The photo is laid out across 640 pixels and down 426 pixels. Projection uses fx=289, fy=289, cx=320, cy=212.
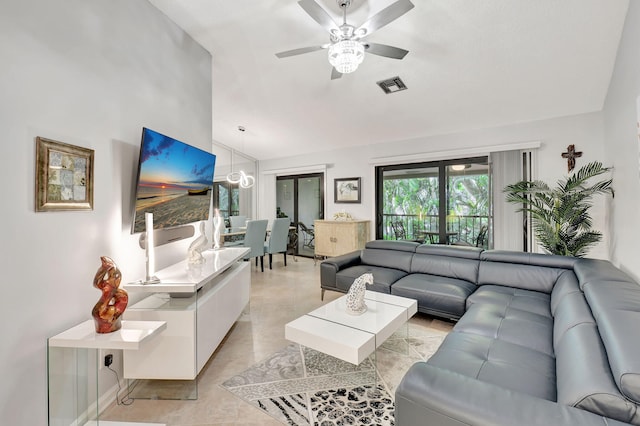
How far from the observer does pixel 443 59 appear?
9.78 ft

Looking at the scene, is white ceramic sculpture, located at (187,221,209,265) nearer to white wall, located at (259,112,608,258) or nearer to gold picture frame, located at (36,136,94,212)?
gold picture frame, located at (36,136,94,212)

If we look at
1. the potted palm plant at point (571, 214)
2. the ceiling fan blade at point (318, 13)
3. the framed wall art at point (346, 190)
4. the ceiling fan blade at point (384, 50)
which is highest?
the ceiling fan blade at point (318, 13)

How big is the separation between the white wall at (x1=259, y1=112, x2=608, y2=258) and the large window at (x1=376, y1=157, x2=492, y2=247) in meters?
0.20

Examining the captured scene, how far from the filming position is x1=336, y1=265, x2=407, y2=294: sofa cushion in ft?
10.3

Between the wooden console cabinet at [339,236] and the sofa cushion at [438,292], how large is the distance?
2.19 meters

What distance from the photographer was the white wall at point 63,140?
133 cm

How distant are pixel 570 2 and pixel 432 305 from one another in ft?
8.88

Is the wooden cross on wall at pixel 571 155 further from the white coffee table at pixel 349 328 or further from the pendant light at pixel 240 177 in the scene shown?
the pendant light at pixel 240 177

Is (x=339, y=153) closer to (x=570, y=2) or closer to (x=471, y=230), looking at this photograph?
(x=471, y=230)

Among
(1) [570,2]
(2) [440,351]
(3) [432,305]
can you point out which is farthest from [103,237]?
(1) [570,2]

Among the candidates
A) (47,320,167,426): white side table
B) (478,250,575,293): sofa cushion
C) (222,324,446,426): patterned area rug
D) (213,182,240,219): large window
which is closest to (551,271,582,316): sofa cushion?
(478,250,575,293): sofa cushion

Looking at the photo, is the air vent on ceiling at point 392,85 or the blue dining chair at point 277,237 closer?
the air vent on ceiling at point 392,85

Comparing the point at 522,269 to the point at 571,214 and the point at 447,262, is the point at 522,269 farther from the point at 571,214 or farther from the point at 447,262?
the point at 571,214

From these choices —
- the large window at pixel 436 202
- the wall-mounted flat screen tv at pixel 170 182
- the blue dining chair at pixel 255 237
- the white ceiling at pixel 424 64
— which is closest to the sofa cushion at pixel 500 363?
the wall-mounted flat screen tv at pixel 170 182
